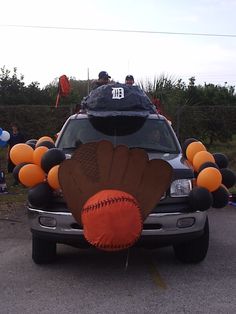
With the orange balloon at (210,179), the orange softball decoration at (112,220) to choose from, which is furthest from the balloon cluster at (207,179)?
the orange softball decoration at (112,220)

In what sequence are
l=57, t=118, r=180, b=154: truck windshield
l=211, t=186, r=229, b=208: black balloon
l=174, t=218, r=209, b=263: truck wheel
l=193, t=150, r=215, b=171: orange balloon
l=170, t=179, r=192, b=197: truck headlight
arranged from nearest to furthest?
l=170, t=179, r=192, b=197: truck headlight, l=211, t=186, r=229, b=208: black balloon, l=174, t=218, r=209, b=263: truck wheel, l=193, t=150, r=215, b=171: orange balloon, l=57, t=118, r=180, b=154: truck windshield

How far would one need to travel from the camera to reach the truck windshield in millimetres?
6574

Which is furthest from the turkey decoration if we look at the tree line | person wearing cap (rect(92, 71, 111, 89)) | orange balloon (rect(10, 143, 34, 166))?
the tree line

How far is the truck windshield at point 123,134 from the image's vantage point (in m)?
6.57

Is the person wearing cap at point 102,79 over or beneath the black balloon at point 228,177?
over

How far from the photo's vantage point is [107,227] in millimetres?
4816

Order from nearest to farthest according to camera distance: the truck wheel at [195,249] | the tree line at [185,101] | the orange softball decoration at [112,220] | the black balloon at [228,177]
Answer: the orange softball decoration at [112,220] → the truck wheel at [195,249] → the black balloon at [228,177] → the tree line at [185,101]

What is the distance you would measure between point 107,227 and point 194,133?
12674 mm

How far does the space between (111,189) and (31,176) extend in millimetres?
1122

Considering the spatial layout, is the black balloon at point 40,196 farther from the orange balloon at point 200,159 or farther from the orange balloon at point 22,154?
the orange balloon at point 200,159

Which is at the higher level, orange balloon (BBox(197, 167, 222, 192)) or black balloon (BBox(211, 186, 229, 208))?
orange balloon (BBox(197, 167, 222, 192))

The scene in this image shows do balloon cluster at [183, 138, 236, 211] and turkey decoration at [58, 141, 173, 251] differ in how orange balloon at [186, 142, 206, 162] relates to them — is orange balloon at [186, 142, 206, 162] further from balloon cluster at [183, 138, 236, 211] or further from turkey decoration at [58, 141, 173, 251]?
turkey decoration at [58, 141, 173, 251]

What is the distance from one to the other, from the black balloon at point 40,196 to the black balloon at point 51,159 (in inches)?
9.0

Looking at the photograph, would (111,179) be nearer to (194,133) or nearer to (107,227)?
(107,227)
